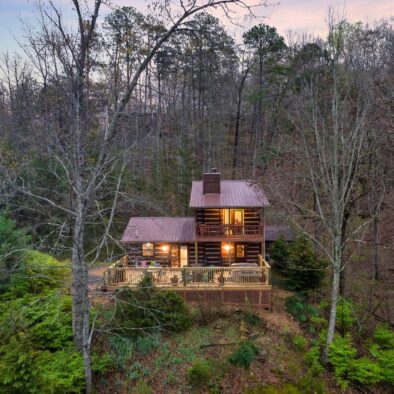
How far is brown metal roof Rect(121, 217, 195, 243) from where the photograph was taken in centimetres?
1709

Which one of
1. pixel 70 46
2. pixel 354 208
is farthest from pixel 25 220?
pixel 354 208

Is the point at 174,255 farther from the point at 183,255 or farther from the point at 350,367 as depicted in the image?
the point at 350,367

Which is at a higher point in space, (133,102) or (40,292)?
(133,102)

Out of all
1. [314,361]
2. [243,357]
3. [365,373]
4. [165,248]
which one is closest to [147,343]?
[243,357]

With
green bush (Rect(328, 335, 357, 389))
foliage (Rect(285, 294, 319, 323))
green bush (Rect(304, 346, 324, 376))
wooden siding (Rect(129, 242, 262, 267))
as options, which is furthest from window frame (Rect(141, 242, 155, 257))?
green bush (Rect(328, 335, 357, 389))

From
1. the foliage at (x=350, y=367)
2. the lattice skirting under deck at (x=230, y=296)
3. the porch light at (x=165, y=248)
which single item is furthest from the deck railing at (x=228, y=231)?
the foliage at (x=350, y=367)

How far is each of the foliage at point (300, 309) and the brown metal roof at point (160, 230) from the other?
5.83 m

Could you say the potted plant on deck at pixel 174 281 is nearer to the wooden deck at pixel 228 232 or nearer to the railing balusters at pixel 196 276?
the railing balusters at pixel 196 276

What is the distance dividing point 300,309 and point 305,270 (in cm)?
180

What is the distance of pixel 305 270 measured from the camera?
14289mm

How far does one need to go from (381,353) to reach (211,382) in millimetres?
6215

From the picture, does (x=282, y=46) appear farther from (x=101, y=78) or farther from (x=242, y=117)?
(x=101, y=78)

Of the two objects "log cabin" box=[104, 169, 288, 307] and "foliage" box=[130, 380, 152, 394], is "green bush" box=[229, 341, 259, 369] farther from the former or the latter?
"log cabin" box=[104, 169, 288, 307]

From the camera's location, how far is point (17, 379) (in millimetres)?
8219
